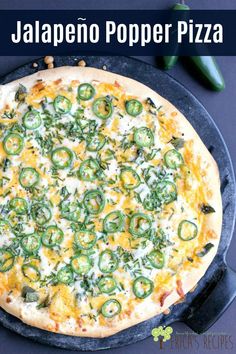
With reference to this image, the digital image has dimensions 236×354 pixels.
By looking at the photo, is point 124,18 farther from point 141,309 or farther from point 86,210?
point 141,309

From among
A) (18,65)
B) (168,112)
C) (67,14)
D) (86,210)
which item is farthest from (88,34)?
(86,210)

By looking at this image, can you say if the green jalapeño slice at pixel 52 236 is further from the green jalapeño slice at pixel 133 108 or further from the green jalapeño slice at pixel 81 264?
the green jalapeño slice at pixel 133 108

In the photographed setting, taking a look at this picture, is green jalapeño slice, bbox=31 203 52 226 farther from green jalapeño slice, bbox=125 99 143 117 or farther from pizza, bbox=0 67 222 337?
green jalapeño slice, bbox=125 99 143 117

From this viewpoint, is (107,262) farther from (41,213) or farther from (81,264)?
(41,213)

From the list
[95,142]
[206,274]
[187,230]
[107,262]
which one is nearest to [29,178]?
[95,142]

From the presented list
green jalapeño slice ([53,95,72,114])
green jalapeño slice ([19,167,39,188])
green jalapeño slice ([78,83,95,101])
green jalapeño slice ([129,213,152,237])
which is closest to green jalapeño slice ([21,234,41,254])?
green jalapeño slice ([19,167,39,188])

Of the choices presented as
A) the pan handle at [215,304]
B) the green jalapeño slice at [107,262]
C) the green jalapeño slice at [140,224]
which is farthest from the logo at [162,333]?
the green jalapeño slice at [140,224]
